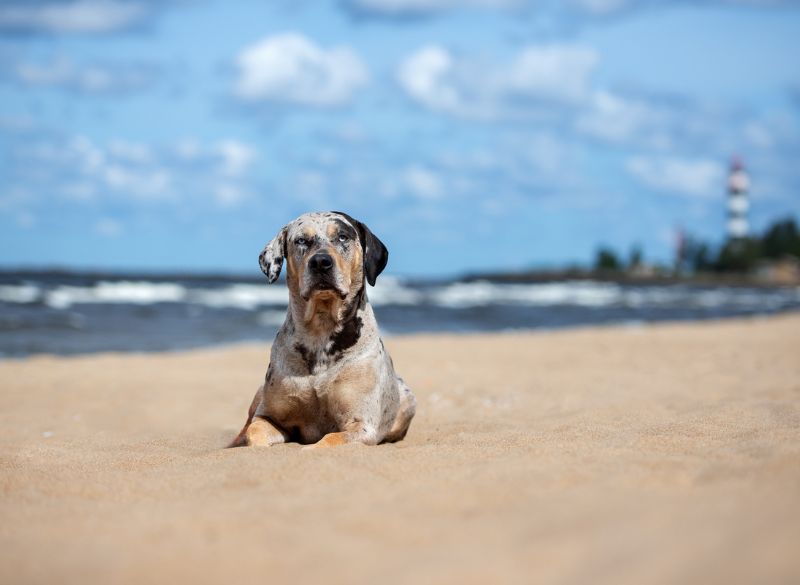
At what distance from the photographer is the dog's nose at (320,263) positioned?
6070 millimetres

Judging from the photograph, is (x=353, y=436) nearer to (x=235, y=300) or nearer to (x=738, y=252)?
(x=235, y=300)

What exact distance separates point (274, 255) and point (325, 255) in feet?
2.21

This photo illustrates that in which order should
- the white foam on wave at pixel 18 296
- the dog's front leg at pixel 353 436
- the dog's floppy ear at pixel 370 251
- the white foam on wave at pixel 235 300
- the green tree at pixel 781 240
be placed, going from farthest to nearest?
the green tree at pixel 781 240 → the white foam on wave at pixel 235 300 → the white foam on wave at pixel 18 296 → the dog's floppy ear at pixel 370 251 → the dog's front leg at pixel 353 436

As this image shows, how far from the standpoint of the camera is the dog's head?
241 inches

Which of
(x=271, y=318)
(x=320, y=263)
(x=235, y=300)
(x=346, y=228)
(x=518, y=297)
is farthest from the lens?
(x=518, y=297)

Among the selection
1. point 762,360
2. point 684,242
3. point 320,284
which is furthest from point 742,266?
point 320,284

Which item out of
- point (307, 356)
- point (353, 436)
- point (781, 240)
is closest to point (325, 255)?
point (307, 356)

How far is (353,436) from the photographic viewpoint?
242 inches

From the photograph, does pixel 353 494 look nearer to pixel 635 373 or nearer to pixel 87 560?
pixel 87 560

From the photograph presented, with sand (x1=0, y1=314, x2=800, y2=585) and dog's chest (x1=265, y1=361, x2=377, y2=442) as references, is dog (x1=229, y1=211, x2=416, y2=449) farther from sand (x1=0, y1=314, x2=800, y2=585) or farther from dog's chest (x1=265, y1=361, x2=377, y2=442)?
sand (x1=0, y1=314, x2=800, y2=585)

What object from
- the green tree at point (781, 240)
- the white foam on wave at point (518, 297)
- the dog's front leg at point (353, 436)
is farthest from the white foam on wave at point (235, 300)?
the green tree at point (781, 240)

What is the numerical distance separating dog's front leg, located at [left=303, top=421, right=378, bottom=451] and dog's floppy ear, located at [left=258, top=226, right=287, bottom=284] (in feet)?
4.08

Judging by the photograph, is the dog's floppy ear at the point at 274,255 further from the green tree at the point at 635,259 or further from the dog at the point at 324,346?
the green tree at the point at 635,259

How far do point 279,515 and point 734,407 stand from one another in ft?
16.4
